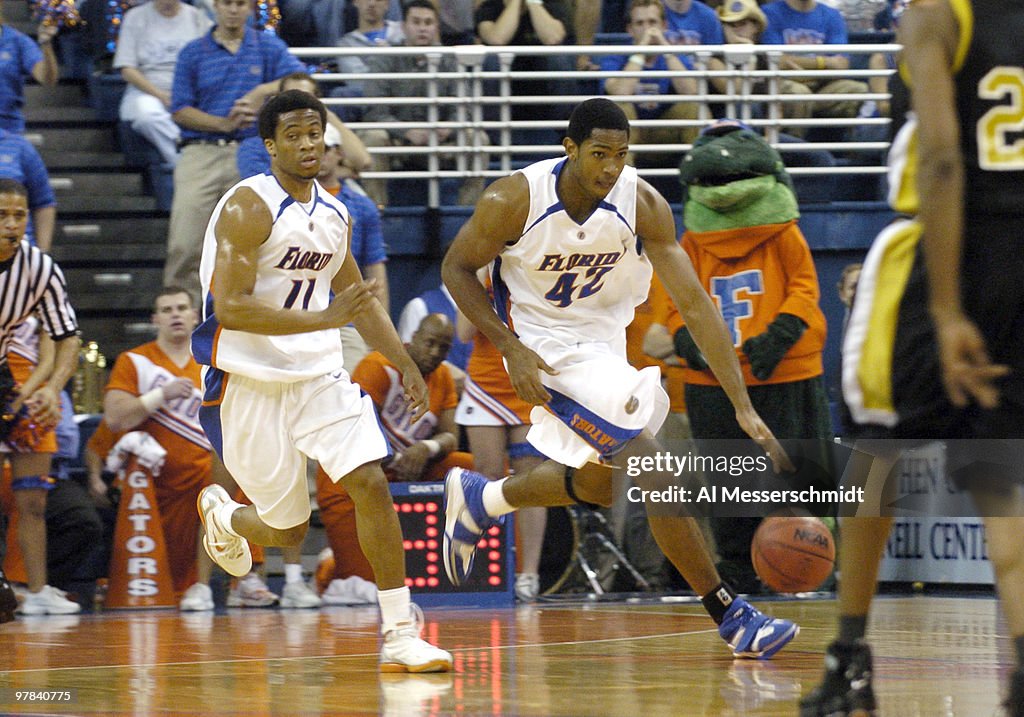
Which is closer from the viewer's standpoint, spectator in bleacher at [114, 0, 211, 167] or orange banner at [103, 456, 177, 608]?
orange banner at [103, 456, 177, 608]

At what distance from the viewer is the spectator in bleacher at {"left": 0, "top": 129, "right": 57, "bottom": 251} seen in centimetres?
998

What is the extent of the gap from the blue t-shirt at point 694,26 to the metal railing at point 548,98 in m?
0.18

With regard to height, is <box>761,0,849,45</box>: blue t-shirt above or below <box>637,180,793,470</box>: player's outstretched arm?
above

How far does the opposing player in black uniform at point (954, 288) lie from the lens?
383 cm

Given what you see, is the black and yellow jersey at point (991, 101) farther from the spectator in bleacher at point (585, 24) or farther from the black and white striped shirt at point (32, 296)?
the spectator in bleacher at point (585, 24)

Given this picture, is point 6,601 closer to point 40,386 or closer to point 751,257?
point 40,386

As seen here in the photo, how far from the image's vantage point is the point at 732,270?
941cm

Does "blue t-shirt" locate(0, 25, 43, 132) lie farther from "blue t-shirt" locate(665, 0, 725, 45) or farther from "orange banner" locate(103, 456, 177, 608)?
"blue t-shirt" locate(665, 0, 725, 45)

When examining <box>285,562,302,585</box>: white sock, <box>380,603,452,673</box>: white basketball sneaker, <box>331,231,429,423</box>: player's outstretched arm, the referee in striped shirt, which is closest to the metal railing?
the referee in striped shirt

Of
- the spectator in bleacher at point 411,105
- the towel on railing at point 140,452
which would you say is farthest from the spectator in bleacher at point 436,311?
the towel on railing at point 140,452

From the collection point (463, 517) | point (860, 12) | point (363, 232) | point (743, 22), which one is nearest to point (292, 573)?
point (363, 232)

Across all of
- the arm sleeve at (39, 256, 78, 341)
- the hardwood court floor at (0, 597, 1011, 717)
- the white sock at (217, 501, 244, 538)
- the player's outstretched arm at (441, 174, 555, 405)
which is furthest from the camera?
the arm sleeve at (39, 256, 78, 341)

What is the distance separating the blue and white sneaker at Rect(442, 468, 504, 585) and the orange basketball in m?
1.80

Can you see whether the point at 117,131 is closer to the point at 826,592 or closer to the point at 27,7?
the point at 27,7
